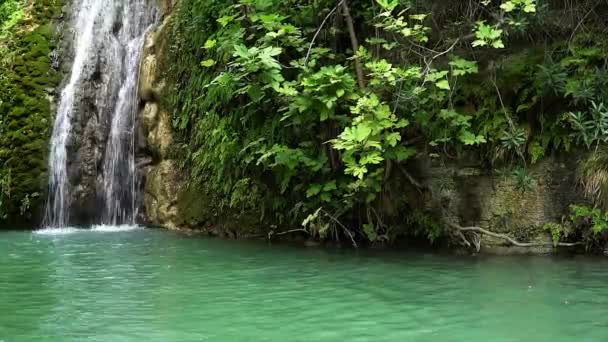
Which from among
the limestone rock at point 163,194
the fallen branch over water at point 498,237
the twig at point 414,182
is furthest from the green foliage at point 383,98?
the limestone rock at point 163,194

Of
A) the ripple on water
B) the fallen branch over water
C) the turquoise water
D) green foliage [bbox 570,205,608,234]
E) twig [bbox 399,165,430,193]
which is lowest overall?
the turquoise water

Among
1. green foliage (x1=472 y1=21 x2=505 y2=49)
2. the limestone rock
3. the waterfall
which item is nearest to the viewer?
green foliage (x1=472 y1=21 x2=505 y2=49)

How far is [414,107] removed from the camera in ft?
24.3

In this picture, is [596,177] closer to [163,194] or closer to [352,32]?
[352,32]

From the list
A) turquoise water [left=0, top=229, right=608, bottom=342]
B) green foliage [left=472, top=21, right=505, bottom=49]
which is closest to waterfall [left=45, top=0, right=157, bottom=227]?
turquoise water [left=0, top=229, right=608, bottom=342]

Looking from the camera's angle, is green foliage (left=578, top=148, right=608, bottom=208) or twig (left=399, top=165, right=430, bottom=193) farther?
twig (left=399, top=165, right=430, bottom=193)

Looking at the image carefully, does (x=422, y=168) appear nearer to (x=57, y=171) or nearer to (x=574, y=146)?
(x=574, y=146)

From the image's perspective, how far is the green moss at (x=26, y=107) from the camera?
11.6m

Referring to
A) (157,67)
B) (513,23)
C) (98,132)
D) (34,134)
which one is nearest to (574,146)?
(513,23)

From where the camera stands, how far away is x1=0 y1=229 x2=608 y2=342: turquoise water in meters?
4.31

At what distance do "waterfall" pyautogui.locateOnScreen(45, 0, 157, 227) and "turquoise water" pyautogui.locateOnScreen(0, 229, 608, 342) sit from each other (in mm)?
3547

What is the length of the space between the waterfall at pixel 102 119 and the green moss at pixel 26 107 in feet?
0.79

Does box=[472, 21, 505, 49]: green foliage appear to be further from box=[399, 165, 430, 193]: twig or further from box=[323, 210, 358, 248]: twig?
box=[323, 210, 358, 248]: twig

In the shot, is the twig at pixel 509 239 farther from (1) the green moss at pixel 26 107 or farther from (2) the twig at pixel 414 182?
(1) the green moss at pixel 26 107
